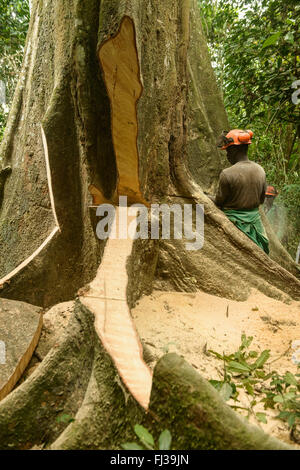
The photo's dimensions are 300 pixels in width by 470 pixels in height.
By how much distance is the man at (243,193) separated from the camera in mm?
3443

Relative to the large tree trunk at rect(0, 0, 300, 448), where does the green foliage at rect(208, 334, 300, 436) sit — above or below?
below

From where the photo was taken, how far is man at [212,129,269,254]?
11.3ft

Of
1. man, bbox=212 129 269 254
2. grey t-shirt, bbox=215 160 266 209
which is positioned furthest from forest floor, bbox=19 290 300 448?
grey t-shirt, bbox=215 160 266 209

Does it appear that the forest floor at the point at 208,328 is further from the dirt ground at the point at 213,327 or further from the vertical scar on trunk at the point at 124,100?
the vertical scar on trunk at the point at 124,100

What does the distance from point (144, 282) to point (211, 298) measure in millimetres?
527

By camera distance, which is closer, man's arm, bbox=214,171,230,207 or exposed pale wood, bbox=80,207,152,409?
exposed pale wood, bbox=80,207,152,409

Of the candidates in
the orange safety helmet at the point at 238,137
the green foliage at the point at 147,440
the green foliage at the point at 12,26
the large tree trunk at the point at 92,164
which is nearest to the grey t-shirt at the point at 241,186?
the orange safety helmet at the point at 238,137

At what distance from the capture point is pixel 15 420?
1.28 m

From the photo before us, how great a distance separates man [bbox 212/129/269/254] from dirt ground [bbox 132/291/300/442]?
1039 millimetres

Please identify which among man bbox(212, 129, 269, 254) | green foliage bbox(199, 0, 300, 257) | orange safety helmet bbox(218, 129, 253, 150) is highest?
green foliage bbox(199, 0, 300, 257)

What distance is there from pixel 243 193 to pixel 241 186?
0.25 feet

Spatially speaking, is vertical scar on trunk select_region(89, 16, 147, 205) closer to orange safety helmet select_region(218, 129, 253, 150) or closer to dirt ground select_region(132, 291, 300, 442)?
dirt ground select_region(132, 291, 300, 442)
